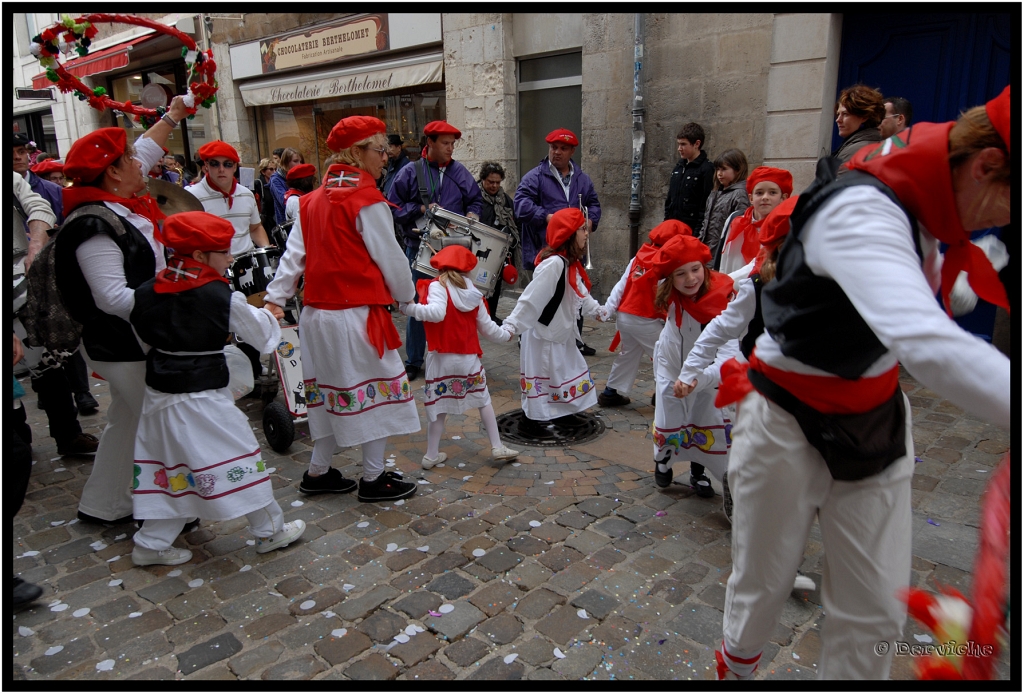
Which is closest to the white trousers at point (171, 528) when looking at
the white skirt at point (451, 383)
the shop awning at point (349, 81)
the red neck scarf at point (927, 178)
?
the white skirt at point (451, 383)

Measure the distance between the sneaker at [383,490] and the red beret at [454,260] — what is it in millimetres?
1347

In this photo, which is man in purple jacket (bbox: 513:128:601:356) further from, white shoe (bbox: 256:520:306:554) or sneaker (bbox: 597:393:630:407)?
white shoe (bbox: 256:520:306:554)

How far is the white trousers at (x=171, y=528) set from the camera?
335 centimetres

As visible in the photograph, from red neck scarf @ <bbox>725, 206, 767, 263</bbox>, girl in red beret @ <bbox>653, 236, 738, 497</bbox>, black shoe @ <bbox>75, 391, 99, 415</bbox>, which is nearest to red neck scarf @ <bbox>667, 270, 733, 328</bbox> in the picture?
girl in red beret @ <bbox>653, 236, 738, 497</bbox>

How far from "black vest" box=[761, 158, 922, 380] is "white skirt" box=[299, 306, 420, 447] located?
248 centimetres

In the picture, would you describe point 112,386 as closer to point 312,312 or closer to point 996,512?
point 312,312

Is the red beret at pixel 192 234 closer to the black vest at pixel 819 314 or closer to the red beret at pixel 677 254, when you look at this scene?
the red beret at pixel 677 254

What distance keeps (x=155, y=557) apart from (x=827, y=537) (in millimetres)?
3020

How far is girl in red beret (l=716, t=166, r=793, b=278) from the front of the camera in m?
4.52

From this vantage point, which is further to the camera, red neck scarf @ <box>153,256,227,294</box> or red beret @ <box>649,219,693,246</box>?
red beret @ <box>649,219,693,246</box>

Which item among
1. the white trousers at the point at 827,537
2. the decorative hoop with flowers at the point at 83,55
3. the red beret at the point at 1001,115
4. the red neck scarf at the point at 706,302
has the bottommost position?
the white trousers at the point at 827,537

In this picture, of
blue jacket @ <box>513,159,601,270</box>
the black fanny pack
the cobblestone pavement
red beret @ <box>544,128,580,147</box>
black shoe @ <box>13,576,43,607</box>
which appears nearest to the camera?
the black fanny pack

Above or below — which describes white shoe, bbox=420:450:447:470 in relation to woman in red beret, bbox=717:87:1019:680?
below

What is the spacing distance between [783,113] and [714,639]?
18.7ft
